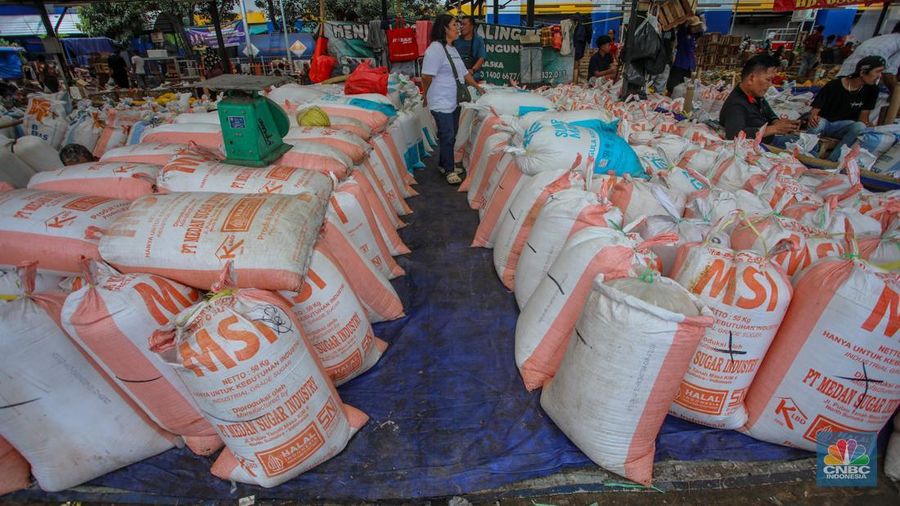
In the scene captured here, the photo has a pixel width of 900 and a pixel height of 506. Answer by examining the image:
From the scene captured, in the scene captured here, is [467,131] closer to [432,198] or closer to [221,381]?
[432,198]

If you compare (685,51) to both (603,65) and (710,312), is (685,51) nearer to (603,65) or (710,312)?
(603,65)

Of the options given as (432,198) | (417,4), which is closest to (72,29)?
(417,4)

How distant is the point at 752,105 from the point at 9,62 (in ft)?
75.2

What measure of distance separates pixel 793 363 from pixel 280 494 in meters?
1.78

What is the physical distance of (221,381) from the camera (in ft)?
3.87

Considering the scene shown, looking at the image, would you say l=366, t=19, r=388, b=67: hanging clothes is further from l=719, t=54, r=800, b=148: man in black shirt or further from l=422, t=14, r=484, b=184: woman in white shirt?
l=719, t=54, r=800, b=148: man in black shirt

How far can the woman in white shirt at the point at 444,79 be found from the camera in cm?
383

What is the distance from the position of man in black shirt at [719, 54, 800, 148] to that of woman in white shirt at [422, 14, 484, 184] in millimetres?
2316

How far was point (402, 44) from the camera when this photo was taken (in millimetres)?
7793

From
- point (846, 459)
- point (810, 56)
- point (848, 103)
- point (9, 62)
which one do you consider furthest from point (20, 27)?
point (810, 56)

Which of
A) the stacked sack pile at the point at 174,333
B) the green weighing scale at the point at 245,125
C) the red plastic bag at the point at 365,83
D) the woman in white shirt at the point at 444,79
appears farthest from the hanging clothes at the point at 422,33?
the stacked sack pile at the point at 174,333

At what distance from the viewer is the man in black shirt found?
9.56 feet

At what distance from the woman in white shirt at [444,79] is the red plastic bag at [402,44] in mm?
4204

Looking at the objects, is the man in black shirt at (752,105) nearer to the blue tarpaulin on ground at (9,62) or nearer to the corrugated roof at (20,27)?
the blue tarpaulin on ground at (9,62)
